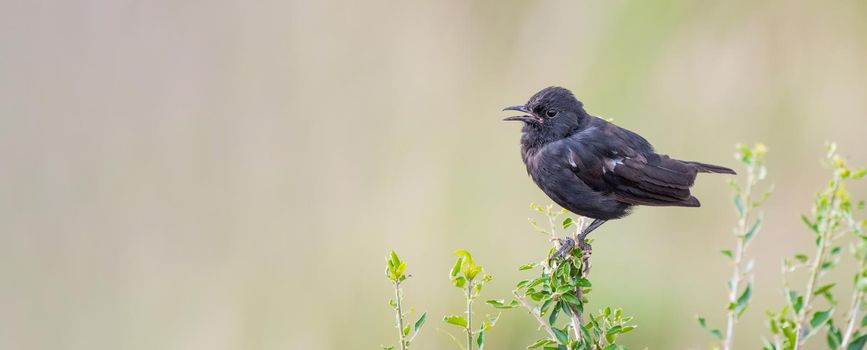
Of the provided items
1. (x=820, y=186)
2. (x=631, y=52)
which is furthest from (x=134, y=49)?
(x=820, y=186)

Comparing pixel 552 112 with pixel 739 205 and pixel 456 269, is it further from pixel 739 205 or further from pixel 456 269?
pixel 456 269

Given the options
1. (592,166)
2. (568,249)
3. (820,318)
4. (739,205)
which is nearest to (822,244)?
(820,318)

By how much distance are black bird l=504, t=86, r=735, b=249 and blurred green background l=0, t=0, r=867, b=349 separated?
1.39 m

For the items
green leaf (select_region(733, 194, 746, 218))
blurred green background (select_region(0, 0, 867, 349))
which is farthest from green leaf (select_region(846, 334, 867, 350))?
blurred green background (select_region(0, 0, 867, 349))

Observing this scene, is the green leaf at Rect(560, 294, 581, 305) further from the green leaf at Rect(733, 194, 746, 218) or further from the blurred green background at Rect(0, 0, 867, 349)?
the blurred green background at Rect(0, 0, 867, 349)

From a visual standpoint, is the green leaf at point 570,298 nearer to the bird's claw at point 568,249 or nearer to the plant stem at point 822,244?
the bird's claw at point 568,249

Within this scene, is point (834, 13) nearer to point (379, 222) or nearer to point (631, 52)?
point (631, 52)

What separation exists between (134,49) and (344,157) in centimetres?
220

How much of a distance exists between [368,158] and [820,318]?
4192 millimetres

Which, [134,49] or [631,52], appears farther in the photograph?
[134,49]

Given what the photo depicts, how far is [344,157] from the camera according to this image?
21.0ft

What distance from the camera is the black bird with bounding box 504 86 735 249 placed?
3971 mm

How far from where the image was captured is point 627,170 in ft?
13.4

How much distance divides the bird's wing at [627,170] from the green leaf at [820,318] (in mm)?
1524
